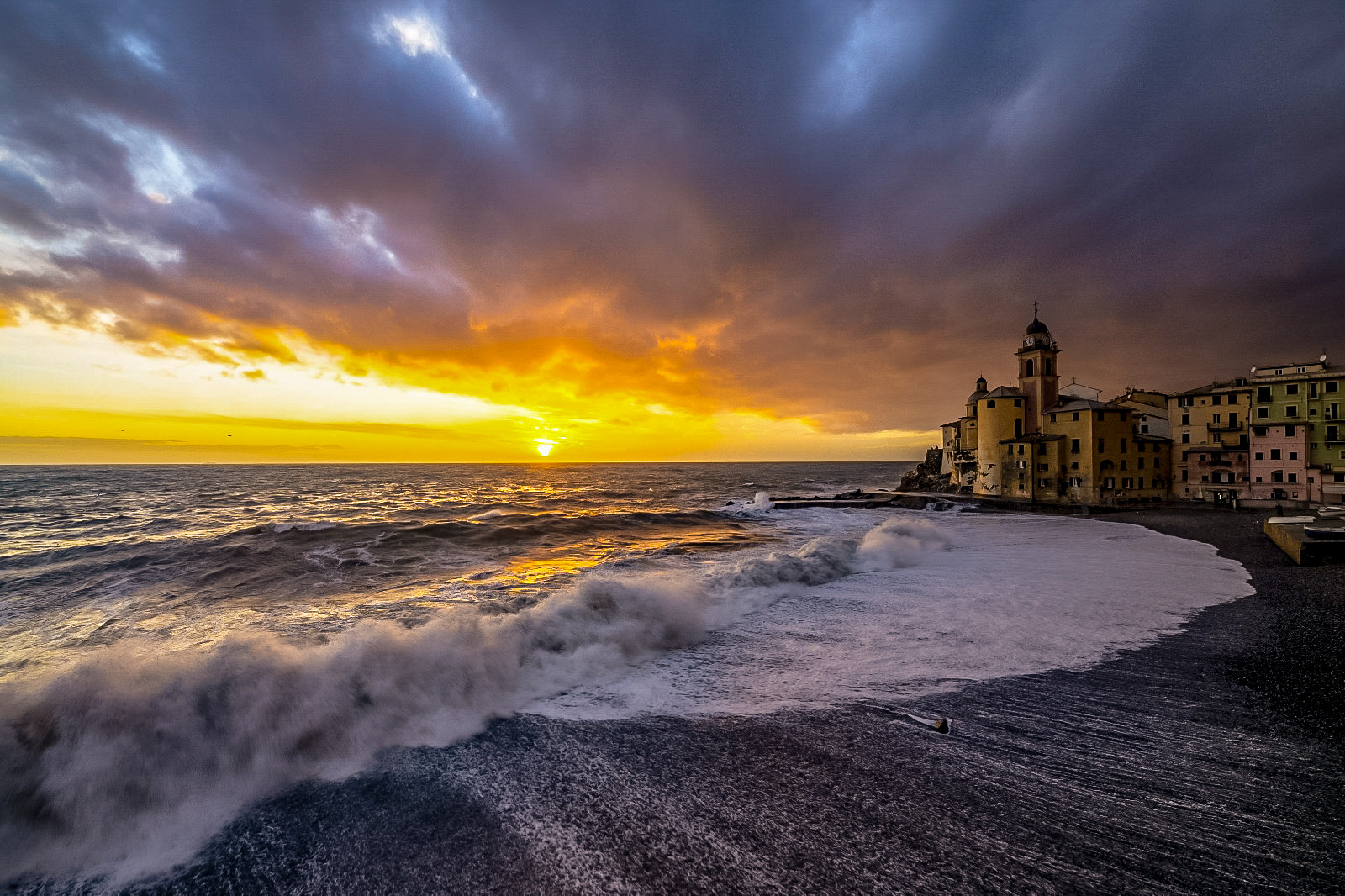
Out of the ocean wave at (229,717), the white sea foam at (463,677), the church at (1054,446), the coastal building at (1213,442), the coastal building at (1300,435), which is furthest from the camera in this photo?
the church at (1054,446)

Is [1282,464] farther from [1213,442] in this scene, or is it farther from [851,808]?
[851,808]

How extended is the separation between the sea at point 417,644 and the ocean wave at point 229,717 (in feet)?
0.08

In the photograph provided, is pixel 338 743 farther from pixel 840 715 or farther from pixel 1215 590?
pixel 1215 590

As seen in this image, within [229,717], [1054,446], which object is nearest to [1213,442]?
[1054,446]

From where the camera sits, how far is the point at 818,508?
4831 cm

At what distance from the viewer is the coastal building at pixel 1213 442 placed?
42438 mm

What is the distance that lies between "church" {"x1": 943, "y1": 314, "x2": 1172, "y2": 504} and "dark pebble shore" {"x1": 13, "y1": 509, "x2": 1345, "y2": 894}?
48.1 metres

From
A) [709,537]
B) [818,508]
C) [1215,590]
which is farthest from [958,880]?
[818,508]

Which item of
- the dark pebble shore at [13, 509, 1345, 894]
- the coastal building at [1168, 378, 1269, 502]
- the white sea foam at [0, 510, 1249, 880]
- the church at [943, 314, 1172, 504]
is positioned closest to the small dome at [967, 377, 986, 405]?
the church at [943, 314, 1172, 504]

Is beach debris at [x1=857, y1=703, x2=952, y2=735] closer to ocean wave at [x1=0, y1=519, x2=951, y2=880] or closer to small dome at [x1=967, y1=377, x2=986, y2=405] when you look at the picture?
ocean wave at [x1=0, y1=519, x2=951, y2=880]

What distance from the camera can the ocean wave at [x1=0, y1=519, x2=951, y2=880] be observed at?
454 centimetres

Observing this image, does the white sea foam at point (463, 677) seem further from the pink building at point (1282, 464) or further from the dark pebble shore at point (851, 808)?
the pink building at point (1282, 464)

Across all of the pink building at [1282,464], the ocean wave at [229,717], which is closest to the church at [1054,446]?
the pink building at [1282,464]

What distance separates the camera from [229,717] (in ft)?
19.4
